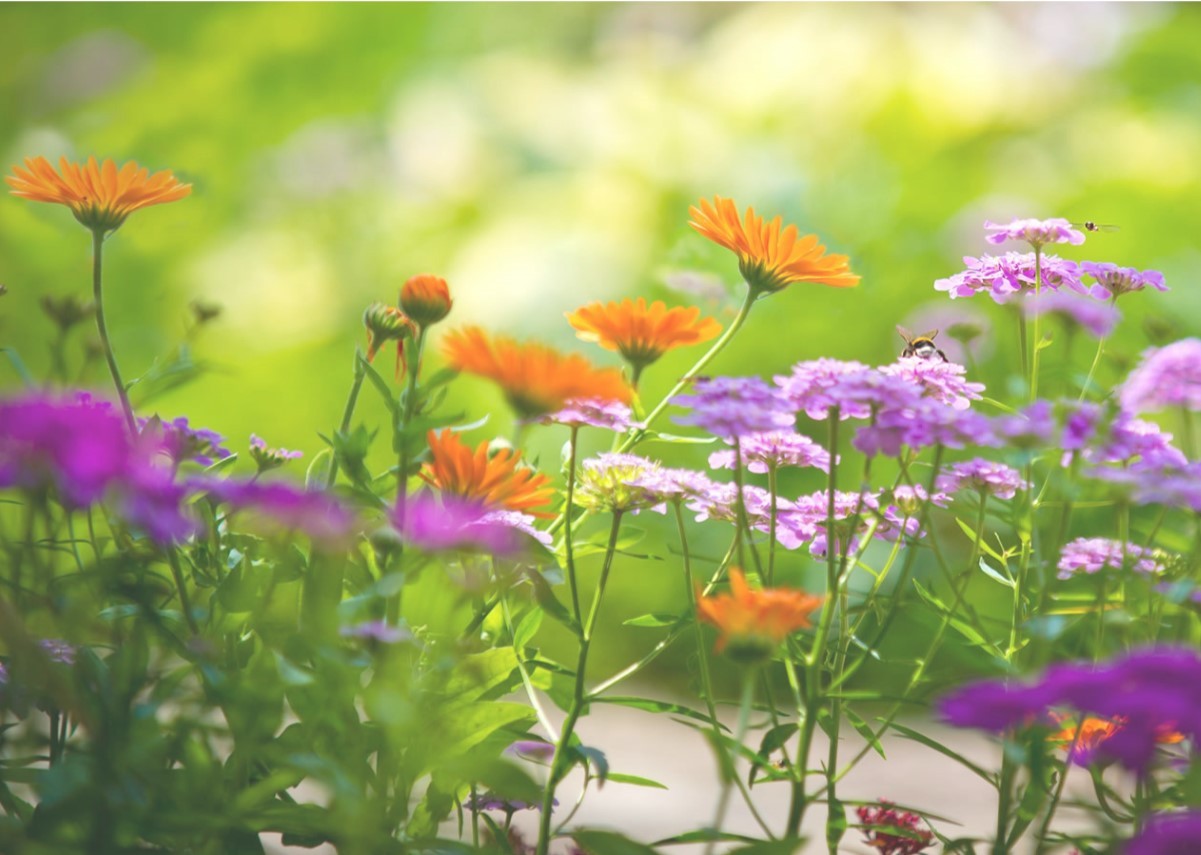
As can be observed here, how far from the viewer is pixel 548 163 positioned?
9.57 feet

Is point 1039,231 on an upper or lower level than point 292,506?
upper

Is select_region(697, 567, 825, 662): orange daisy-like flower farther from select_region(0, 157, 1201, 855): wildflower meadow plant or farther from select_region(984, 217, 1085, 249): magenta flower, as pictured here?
select_region(984, 217, 1085, 249): magenta flower

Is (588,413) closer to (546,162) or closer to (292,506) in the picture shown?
(292,506)

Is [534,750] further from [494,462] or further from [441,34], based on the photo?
[441,34]

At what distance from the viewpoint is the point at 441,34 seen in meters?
3.46

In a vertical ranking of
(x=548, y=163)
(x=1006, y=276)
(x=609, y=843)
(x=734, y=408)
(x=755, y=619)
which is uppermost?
(x=548, y=163)

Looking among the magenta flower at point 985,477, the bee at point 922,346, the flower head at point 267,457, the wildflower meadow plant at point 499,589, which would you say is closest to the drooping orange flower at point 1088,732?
the wildflower meadow plant at point 499,589

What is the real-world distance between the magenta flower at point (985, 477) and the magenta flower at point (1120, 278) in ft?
0.44

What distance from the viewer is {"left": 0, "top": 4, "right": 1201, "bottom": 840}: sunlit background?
245 cm

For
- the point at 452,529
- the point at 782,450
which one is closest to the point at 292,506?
the point at 452,529

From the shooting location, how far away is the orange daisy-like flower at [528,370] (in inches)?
22.5

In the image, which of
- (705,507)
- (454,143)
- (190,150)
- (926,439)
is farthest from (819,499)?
(190,150)

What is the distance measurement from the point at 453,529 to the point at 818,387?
20 centimetres

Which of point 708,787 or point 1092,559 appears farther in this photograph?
point 708,787
